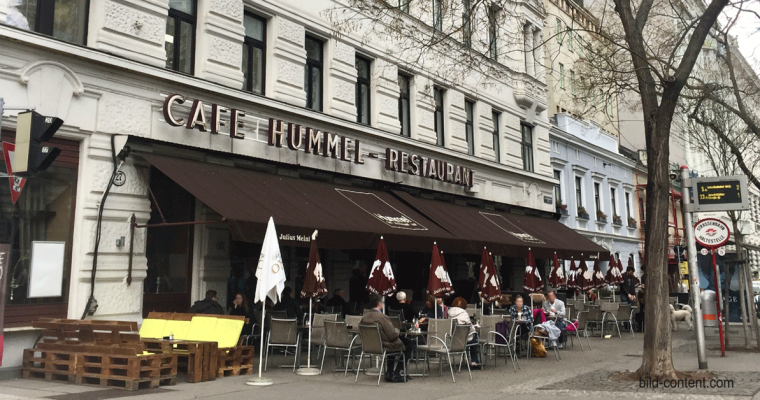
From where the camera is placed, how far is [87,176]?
1171 cm

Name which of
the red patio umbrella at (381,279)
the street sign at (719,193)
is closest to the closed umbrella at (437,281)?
the red patio umbrella at (381,279)

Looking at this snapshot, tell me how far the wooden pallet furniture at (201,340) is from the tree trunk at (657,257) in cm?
631

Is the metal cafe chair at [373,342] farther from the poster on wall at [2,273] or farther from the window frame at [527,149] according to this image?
the window frame at [527,149]

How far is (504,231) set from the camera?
2052 centimetres

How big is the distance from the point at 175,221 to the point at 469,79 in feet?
40.8

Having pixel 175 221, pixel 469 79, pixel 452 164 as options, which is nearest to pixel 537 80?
pixel 469 79

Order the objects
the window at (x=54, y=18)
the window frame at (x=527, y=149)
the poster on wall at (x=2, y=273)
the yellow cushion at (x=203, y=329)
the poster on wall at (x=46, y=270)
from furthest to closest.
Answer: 1. the window frame at (x=527, y=149)
2. the window at (x=54, y=18)
3. the yellow cushion at (x=203, y=329)
4. the poster on wall at (x=46, y=270)
5. the poster on wall at (x=2, y=273)

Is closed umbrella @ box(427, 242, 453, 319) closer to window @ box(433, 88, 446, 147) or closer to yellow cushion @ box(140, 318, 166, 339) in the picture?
yellow cushion @ box(140, 318, 166, 339)

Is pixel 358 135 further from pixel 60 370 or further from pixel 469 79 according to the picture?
pixel 60 370

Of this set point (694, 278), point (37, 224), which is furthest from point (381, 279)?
point (37, 224)

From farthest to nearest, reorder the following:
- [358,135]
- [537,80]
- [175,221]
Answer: [537,80] → [358,135] → [175,221]

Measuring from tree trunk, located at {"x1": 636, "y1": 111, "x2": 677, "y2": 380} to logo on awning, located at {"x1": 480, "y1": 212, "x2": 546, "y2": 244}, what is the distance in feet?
31.2

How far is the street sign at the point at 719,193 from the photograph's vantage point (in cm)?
1230

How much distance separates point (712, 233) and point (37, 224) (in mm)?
12049
